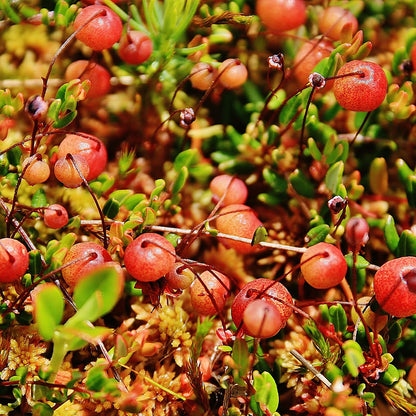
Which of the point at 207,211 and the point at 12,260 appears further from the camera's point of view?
the point at 207,211

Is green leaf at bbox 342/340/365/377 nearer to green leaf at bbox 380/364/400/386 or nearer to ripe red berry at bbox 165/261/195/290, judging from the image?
green leaf at bbox 380/364/400/386

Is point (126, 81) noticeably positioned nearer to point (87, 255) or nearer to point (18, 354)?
point (87, 255)

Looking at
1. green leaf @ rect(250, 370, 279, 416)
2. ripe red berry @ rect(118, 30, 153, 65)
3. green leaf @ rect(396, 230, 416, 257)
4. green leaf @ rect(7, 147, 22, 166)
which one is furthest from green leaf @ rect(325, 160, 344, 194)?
green leaf @ rect(7, 147, 22, 166)

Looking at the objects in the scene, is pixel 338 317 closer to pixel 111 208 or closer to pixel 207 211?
pixel 207 211

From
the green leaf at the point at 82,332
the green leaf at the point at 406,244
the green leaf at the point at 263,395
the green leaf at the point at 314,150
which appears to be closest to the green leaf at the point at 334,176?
the green leaf at the point at 314,150

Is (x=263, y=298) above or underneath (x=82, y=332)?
underneath

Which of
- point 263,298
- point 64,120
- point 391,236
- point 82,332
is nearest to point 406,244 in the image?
point 391,236
